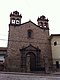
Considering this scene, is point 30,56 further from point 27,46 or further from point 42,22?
point 42,22

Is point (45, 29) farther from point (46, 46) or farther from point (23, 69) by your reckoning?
point (23, 69)

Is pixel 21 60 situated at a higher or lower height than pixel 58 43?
lower

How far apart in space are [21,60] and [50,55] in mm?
5039

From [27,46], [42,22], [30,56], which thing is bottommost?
Result: [30,56]

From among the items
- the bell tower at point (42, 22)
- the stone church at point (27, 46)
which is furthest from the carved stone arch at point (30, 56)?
the bell tower at point (42, 22)

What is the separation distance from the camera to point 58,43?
79.0 ft

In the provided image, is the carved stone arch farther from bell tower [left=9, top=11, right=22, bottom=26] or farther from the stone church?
bell tower [left=9, top=11, right=22, bottom=26]

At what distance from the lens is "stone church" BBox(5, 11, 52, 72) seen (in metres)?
23.2

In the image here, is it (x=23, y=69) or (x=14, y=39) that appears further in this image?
(x=14, y=39)

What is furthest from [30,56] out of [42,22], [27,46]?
[42,22]

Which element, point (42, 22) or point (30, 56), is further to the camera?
point (42, 22)

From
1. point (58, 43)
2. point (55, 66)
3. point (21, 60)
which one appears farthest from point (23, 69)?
point (58, 43)

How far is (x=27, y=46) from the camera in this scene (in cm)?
2430

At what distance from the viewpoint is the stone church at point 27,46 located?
23234mm
